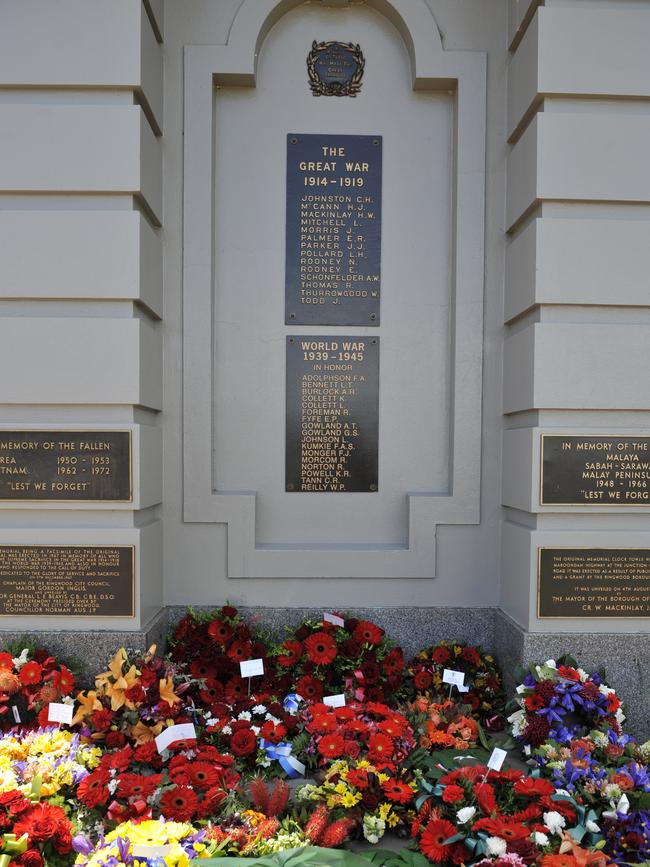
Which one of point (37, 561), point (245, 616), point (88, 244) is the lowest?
point (245, 616)

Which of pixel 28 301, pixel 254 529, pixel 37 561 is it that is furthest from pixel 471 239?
pixel 37 561

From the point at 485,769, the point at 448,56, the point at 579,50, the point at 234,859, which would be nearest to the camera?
the point at 234,859

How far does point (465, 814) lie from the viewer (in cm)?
296

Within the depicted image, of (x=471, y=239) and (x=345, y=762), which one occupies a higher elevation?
(x=471, y=239)

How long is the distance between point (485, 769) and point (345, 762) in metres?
0.76

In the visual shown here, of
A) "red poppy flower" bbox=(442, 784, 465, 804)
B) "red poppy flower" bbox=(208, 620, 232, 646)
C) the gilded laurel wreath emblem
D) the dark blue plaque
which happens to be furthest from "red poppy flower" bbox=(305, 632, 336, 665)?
the gilded laurel wreath emblem

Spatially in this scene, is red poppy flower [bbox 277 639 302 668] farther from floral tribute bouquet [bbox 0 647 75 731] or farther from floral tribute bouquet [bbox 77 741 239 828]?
floral tribute bouquet [bbox 0 647 75 731]

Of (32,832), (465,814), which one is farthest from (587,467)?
(32,832)

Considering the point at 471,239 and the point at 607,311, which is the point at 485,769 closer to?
the point at 607,311

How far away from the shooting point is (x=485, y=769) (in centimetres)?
340

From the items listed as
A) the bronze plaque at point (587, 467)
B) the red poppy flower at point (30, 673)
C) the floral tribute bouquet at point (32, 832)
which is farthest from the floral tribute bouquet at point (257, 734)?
the bronze plaque at point (587, 467)

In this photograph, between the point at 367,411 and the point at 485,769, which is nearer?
the point at 485,769

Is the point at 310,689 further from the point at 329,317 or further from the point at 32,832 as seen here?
the point at 329,317

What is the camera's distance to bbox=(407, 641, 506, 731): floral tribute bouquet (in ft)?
14.4
